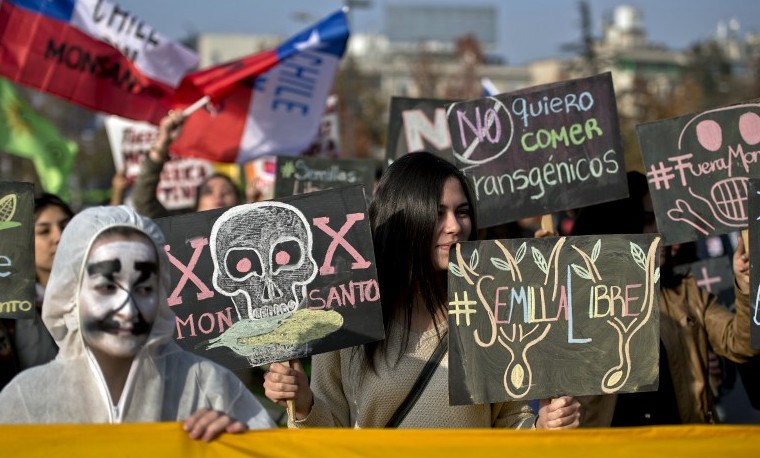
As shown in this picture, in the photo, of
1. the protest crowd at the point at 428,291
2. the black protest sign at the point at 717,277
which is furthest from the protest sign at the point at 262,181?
the black protest sign at the point at 717,277

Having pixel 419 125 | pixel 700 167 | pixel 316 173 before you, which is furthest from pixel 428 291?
pixel 316 173

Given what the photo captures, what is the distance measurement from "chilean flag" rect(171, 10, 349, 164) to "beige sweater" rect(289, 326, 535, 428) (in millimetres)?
4835

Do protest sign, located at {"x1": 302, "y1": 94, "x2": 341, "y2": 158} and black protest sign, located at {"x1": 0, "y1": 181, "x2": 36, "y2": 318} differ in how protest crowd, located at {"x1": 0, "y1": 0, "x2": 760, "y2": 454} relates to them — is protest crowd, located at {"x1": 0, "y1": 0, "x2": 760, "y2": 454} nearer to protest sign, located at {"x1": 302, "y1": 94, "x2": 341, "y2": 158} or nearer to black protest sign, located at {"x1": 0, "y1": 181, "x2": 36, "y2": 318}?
black protest sign, located at {"x1": 0, "y1": 181, "x2": 36, "y2": 318}

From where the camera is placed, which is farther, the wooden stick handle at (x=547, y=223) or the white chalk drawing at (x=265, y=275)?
the wooden stick handle at (x=547, y=223)

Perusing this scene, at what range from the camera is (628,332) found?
3.91 metres

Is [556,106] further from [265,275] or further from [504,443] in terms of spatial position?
[504,443]

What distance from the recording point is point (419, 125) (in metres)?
7.05

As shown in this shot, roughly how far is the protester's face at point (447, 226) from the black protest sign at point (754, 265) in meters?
1.04

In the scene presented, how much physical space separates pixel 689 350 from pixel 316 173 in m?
3.15

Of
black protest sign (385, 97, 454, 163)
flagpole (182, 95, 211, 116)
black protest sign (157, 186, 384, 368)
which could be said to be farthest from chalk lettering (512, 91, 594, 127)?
flagpole (182, 95, 211, 116)

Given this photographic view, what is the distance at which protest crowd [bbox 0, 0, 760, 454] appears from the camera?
9.82 feet

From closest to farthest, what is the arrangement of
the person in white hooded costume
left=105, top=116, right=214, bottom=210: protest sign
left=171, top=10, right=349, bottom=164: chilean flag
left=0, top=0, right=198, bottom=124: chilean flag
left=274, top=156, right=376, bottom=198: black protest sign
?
the person in white hooded costume → left=274, top=156, right=376, bottom=198: black protest sign → left=0, top=0, right=198, bottom=124: chilean flag → left=171, top=10, right=349, bottom=164: chilean flag → left=105, top=116, right=214, bottom=210: protest sign

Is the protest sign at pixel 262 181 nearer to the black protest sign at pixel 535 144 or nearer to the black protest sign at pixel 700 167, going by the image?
the black protest sign at pixel 535 144

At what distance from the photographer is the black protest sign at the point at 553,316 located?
3.86 m
